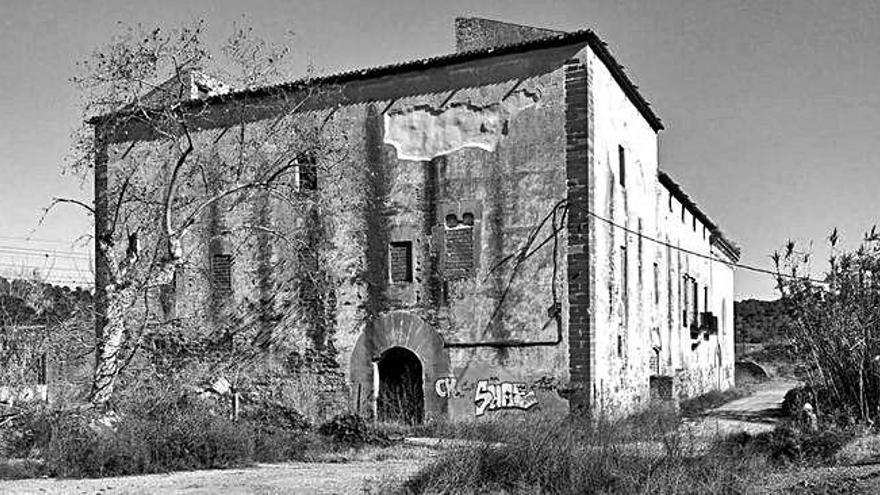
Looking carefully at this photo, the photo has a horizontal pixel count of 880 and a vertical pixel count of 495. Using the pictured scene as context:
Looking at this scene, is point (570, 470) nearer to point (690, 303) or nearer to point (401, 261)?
point (401, 261)

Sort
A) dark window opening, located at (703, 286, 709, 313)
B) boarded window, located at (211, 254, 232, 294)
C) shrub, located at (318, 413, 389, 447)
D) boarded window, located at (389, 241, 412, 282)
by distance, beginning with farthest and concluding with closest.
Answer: dark window opening, located at (703, 286, 709, 313) < boarded window, located at (211, 254, 232, 294) < boarded window, located at (389, 241, 412, 282) < shrub, located at (318, 413, 389, 447)

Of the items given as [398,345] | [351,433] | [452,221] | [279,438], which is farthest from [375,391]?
[279,438]

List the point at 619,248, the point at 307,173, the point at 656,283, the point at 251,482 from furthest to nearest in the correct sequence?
the point at 656,283
the point at 307,173
the point at 619,248
the point at 251,482

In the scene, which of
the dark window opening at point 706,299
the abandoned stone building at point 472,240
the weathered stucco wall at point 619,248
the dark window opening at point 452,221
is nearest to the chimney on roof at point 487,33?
the abandoned stone building at point 472,240

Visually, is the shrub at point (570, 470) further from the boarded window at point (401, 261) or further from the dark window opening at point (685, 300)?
the dark window opening at point (685, 300)

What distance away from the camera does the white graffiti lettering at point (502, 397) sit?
59.9 ft

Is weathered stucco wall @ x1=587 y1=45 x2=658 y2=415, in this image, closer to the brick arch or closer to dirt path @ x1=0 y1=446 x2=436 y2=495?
the brick arch

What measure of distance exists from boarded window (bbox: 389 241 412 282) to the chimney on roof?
14.7 ft

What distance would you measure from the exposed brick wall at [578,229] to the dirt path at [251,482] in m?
5.19

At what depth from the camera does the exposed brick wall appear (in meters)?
17.9

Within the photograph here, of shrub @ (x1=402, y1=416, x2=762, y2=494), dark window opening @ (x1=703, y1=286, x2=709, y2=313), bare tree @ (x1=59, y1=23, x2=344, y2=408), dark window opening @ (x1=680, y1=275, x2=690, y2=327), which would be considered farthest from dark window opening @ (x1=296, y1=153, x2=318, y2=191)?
dark window opening @ (x1=703, y1=286, x2=709, y2=313)

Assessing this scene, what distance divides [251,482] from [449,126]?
9.62 metres

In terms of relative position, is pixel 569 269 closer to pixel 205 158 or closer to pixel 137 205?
pixel 205 158

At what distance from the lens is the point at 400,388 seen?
19875 mm
